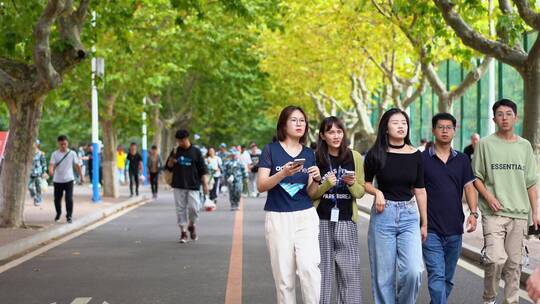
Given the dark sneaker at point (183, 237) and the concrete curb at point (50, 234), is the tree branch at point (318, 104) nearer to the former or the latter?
the concrete curb at point (50, 234)

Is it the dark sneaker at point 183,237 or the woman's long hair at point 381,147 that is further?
the dark sneaker at point 183,237

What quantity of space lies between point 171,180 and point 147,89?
15.0 m

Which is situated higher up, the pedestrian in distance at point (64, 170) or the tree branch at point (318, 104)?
the tree branch at point (318, 104)

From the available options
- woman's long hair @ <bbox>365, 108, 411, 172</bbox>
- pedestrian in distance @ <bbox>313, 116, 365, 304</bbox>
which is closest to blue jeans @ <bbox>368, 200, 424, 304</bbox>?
pedestrian in distance @ <bbox>313, 116, 365, 304</bbox>

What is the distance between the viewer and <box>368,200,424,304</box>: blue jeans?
265 inches

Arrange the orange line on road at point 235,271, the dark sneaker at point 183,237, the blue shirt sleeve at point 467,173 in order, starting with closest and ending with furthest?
the blue shirt sleeve at point 467,173
the orange line on road at point 235,271
the dark sneaker at point 183,237

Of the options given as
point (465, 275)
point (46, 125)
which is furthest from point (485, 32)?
point (46, 125)

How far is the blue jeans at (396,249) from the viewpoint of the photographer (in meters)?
6.74

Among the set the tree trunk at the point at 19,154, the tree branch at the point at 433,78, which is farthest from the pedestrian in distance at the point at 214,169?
the tree trunk at the point at 19,154

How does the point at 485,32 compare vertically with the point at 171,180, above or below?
above

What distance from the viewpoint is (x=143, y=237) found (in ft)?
50.6

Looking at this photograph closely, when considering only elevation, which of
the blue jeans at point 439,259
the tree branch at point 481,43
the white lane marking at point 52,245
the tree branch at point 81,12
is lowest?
the white lane marking at point 52,245

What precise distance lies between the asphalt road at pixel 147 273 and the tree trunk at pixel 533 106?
2.71 metres

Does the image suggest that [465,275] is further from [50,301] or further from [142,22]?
[142,22]
